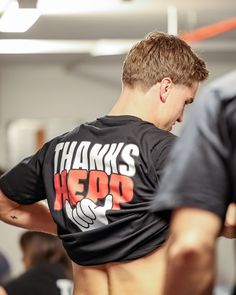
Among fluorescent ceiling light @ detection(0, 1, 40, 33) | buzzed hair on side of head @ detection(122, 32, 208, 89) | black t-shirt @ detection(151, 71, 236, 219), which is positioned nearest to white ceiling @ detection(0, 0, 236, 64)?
fluorescent ceiling light @ detection(0, 1, 40, 33)

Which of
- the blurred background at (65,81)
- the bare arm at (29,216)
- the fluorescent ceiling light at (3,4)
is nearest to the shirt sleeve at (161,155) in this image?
the bare arm at (29,216)

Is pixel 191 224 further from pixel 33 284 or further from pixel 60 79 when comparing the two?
pixel 60 79

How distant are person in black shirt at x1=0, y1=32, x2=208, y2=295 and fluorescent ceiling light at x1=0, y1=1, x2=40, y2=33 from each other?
1166 millimetres

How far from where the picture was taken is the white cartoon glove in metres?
2.06

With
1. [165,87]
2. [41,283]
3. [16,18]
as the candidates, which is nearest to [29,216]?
[165,87]

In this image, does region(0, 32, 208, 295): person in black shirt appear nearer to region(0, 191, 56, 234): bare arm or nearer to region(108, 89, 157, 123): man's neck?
region(108, 89, 157, 123): man's neck

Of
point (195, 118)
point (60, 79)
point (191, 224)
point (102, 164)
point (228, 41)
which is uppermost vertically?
point (195, 118)

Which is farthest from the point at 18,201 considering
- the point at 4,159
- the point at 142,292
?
the point at 4,159

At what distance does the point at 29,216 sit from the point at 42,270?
1402 millimetres

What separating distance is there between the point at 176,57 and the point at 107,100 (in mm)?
6480

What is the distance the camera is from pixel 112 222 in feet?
6.73

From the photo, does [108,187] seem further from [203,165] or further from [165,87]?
[203,165]

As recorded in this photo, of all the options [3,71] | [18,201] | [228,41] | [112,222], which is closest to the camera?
[112,222]

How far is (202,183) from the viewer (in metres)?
1.24
